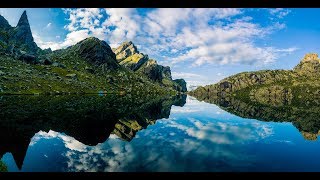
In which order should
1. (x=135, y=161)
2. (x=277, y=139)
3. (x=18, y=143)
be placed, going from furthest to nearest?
(x=277, y=139)
(x=18, y=143)
(x=135, y=161)

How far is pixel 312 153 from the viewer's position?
1318 inches

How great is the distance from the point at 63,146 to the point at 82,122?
56.4ft

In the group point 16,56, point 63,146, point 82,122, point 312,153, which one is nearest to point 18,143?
point 63,146

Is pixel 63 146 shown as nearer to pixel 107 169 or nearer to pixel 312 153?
pixel 107 169

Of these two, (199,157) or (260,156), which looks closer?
(199,157)

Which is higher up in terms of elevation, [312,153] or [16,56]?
[16,56]
